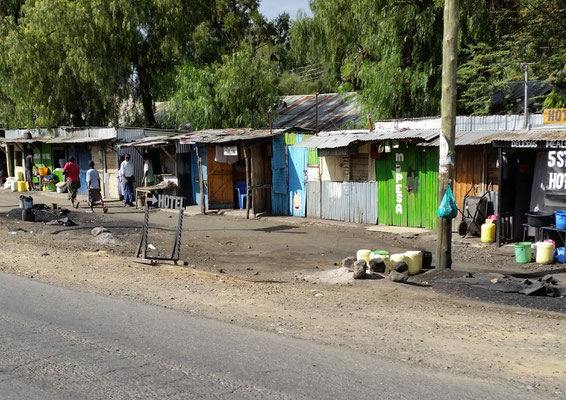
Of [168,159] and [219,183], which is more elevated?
[168,159]

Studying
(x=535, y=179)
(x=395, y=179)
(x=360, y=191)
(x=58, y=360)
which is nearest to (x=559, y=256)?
(x=535, y=179)

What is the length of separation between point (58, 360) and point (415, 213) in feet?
39.7

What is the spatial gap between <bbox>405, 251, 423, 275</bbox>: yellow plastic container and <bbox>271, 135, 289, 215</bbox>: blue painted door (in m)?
9.25

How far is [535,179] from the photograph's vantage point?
13.9 meters

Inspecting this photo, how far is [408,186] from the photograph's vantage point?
54.8 ft

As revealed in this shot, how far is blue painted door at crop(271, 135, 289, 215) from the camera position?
65.7 feet

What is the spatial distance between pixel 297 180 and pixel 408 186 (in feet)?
14.1

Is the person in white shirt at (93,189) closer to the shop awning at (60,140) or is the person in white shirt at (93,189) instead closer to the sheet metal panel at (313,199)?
the shop awning at (60,140)

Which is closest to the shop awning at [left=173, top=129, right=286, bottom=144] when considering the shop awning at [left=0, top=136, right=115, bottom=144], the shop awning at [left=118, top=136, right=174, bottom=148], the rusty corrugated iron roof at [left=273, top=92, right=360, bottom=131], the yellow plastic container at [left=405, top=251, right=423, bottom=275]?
the shop awning at [left=118, top=136, right=174, bottom=148]

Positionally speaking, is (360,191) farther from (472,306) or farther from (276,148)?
(472,306)

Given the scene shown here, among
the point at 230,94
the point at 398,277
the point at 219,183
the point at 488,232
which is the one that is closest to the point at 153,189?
the point at 219,183

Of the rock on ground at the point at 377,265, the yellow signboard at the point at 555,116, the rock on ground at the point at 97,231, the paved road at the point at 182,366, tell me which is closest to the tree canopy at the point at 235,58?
the yellow signboard at the point at 555,116

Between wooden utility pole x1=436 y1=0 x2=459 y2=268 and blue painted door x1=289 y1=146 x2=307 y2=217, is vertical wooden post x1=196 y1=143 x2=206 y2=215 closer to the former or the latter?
blue painted door x1=289 y1=146 x2=307 y2=217

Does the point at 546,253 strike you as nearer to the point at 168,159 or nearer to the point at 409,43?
the point at 409,43
